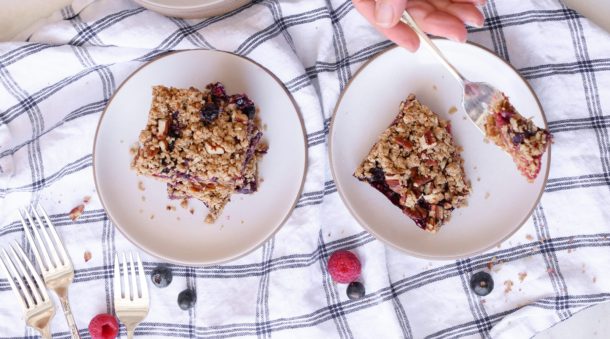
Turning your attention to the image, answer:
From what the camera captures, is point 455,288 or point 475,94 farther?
point 455,288

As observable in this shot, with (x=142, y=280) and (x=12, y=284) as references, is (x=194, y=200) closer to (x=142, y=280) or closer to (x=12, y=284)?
(x=142, y=280)

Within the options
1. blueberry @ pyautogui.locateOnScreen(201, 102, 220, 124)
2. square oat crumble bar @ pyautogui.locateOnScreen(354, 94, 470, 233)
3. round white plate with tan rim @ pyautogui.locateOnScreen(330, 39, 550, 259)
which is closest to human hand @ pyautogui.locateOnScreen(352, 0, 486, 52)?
round white plate with tan rim @ pyautogui.locateOnScreen(330, 39, 550, 259)

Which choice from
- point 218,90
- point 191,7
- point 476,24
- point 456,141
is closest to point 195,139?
point 218,90

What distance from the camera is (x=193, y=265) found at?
243cm

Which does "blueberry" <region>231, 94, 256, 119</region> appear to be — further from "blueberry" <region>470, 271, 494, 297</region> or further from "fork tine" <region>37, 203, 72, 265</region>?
"blueberry" <region>470, 271, 494, 297</region>

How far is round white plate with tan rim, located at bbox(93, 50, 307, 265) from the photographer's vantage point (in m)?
2.44

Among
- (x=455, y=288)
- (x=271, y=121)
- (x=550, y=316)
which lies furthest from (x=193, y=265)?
(x=550, y=316)

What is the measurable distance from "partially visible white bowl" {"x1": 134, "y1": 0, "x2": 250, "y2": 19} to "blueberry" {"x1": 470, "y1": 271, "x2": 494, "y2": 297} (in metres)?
1.34

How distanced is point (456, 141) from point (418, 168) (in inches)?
8.6

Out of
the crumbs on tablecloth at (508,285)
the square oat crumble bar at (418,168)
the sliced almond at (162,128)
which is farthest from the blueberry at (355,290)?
the sliced almond at (162,128)

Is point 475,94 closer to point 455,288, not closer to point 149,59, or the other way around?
point 455,288

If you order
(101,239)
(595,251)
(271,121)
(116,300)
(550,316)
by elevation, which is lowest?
(550,316)

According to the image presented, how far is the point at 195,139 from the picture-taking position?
89.5 inches

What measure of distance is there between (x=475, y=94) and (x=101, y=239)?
1.50 meters
